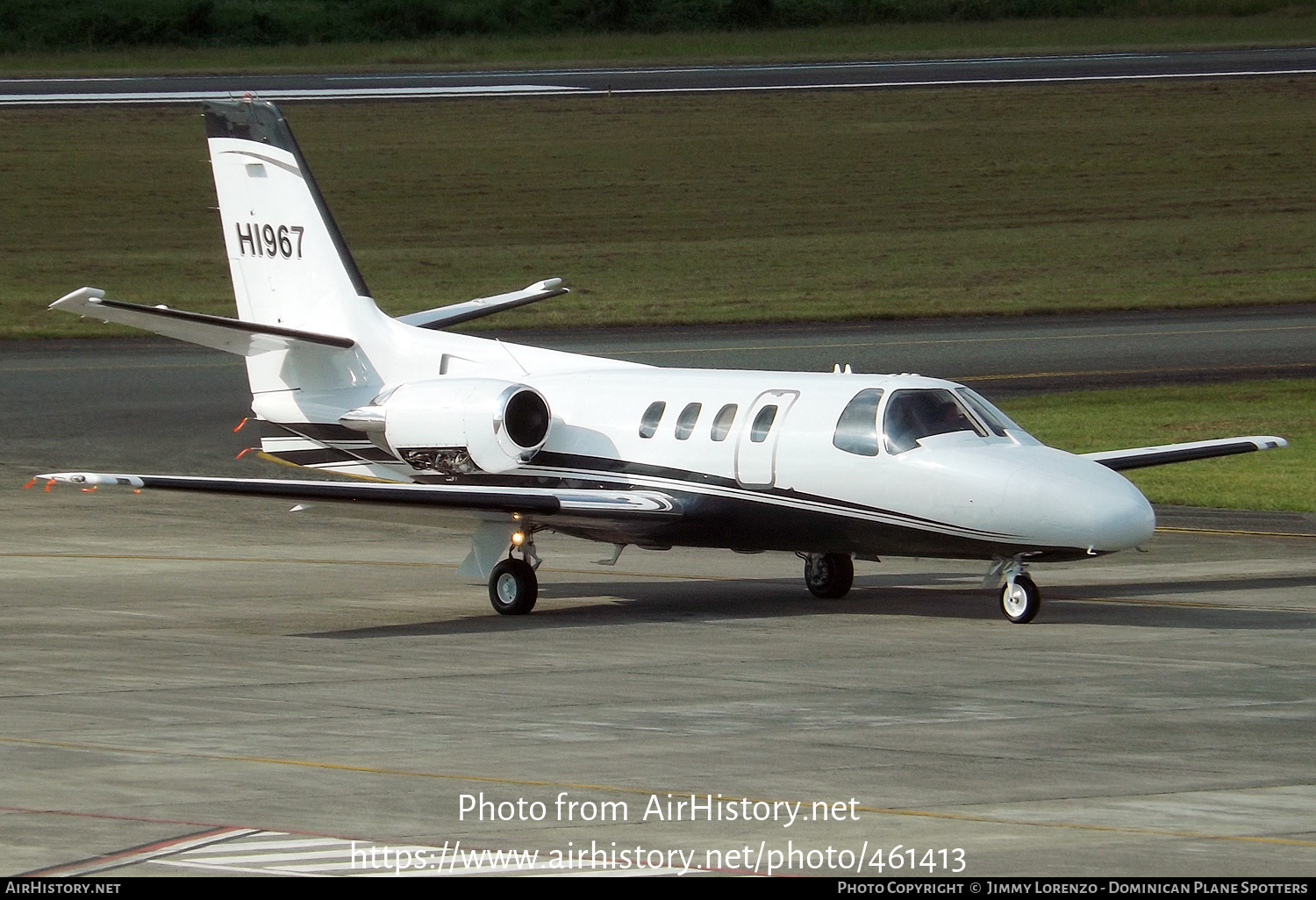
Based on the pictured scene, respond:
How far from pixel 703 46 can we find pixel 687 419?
68.2m

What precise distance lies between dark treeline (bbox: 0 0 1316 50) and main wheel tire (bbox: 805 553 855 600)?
7025 centimetres

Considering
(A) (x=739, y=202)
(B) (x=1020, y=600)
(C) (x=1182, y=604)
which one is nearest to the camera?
(B) (x=1020, y=600)

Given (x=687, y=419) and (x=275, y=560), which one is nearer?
(x=687, y=419)

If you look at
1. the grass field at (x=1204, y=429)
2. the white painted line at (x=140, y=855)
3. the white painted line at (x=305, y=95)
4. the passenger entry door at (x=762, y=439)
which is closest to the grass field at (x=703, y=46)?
the white painted line at (x=305, y=95)

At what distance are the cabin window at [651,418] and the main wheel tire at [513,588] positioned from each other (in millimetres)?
1896

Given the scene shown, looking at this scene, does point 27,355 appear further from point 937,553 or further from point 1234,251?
point 1234,251

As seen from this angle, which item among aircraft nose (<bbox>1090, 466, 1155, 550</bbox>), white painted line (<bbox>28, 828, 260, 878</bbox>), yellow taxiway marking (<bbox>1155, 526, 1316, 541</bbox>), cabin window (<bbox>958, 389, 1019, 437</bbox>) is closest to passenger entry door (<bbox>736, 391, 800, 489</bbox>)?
cabin window (<bbox>958, 389, 1019, 437</bbox>)

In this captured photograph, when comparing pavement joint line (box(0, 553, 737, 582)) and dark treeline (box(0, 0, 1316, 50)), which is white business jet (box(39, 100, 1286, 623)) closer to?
pavement joint line (box(0, 553, 737, 582))

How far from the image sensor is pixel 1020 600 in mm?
18172

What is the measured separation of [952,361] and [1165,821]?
3102cm

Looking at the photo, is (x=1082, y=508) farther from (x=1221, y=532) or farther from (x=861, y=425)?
(x=1221, y=532)

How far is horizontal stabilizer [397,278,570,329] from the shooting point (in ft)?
77.3

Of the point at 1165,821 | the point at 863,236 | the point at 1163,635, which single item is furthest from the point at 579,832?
the point at 863,236

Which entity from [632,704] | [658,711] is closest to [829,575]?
[632,704]
